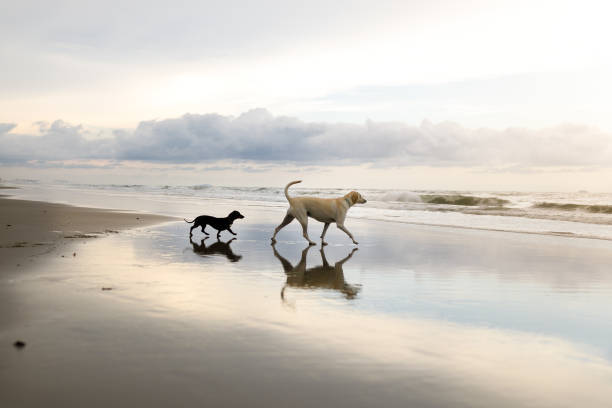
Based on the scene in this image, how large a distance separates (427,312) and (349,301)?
0.89m

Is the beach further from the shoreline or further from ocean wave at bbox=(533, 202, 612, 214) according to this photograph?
ocean wave at bbox=(533, 202, 612, 214)

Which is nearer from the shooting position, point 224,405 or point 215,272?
point 224,405

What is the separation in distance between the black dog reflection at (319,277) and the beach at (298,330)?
0.04m

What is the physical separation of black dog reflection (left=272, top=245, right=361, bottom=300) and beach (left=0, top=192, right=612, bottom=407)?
0.12ft

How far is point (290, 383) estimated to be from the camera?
9.96 ft

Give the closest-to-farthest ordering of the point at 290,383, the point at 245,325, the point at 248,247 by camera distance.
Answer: the point at 290,383 < the point at 245,325 < the point at 248,247

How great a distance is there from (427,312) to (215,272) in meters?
3.33

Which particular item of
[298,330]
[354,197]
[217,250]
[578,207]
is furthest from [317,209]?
[578,207]

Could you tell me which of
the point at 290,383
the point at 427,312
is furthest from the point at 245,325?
the point at 427,312

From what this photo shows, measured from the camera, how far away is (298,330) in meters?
4.15

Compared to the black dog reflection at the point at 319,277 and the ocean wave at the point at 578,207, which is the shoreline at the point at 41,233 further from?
the ocean wave at the point at 578,207

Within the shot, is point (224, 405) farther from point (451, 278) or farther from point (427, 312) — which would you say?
point (451, 278)

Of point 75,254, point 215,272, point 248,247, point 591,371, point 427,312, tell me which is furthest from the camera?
point 248,247

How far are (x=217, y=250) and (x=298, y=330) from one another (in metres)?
5.66
